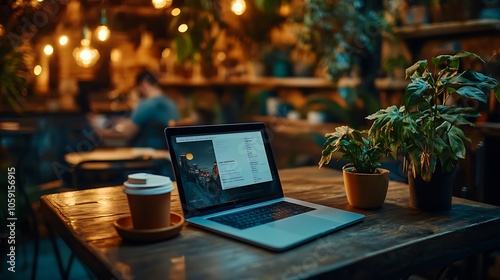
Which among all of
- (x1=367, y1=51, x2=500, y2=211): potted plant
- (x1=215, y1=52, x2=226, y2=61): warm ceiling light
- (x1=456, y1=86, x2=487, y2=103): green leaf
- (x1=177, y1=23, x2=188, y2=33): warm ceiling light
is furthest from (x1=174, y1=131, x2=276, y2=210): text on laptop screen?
(x1=215, y1=52, x2=226, y2=61): warm ceiling light

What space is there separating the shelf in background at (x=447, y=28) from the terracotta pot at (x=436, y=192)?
6.06 ft

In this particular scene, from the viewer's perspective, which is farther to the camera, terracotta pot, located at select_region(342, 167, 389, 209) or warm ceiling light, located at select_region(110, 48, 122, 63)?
warm ceiling light, located at select_region(110, 48, 122, 63)

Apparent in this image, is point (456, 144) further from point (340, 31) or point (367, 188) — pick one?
point (340, 31)

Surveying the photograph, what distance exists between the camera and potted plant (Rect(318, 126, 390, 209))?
142 cm

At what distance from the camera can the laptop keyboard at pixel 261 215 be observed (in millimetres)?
1236

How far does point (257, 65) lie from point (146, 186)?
4249mm

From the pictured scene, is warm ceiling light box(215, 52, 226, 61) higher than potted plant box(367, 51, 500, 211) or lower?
higher

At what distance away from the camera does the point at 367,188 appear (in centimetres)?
142

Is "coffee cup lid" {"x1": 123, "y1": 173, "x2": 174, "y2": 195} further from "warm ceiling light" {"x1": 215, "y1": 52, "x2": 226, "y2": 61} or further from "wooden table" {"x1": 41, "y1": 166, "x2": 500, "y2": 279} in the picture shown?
"warm ceiling light" {"x1": 215, "y1": 52, "x2": 226, "y2": 61}

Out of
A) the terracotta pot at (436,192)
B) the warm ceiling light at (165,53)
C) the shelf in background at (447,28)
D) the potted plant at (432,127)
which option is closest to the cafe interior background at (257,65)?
the shelf in background at (447,28)

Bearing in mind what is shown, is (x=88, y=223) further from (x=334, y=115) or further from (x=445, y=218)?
(x=334, y=115)

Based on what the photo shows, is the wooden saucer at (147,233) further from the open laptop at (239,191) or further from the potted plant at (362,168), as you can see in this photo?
the potted plant at (362,168)

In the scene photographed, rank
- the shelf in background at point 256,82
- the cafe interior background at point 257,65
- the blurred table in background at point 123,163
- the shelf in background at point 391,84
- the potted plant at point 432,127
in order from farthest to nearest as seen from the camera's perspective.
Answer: the shelf in background at point 256,82, the shelf in background at point 391,84, the blurred table in background at point 123,163, the cafe interior background at point 257,65, the potted plant at point 432,127

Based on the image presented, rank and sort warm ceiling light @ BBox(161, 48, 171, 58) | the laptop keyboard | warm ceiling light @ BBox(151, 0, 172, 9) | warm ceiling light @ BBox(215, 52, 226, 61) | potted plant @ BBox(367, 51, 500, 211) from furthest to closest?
1. warm ceiling light @ BBox(161, 48, 171, 58)
2. warm ceiling light @ BBox(215, 52, 226, 61)
3. warm ceiling light @ BBox(151, 0, 172, 9)
4. potted plant @ BBox(367, 51, 500, 211)
5. the laptop keyboard
